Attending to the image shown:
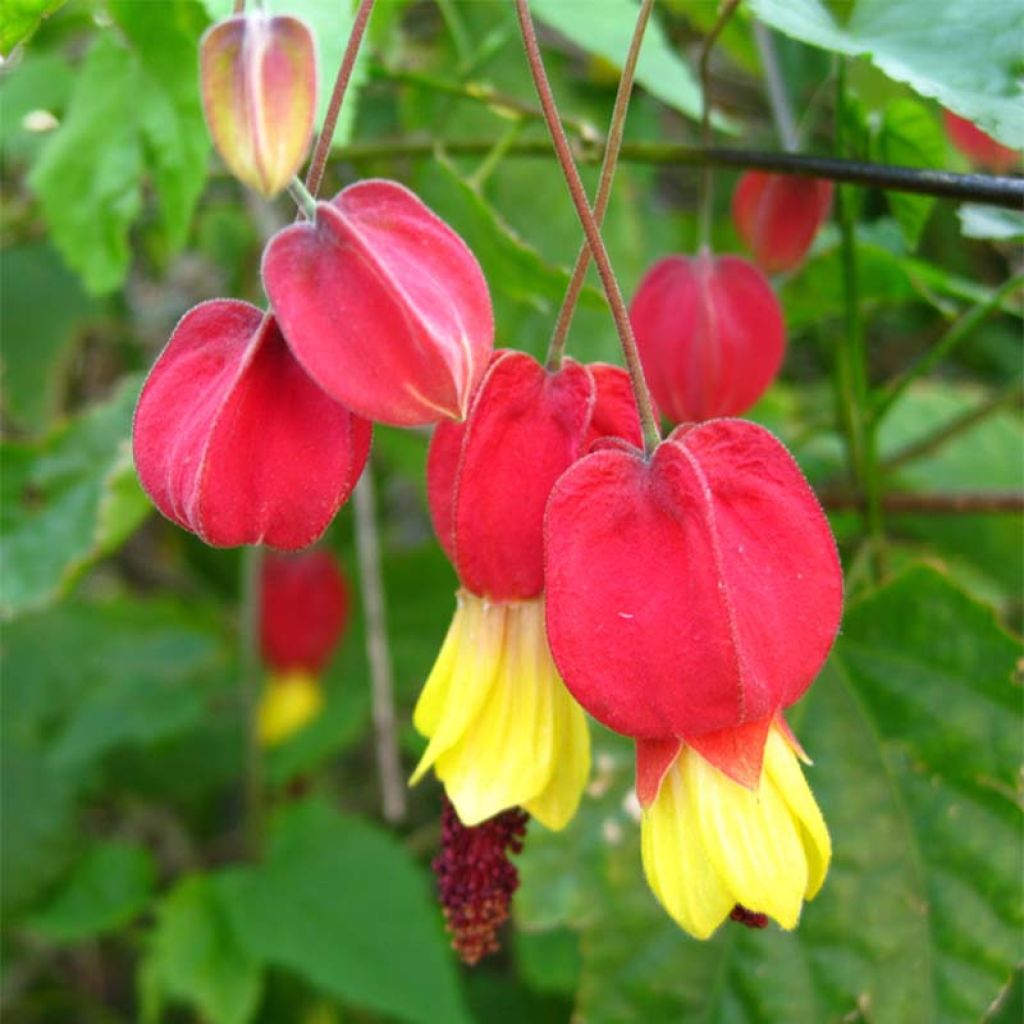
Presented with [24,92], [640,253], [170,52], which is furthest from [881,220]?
[24,92]

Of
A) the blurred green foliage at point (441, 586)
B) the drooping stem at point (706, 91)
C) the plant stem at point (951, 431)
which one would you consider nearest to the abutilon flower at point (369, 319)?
the blurred green foliage at point (441, 586)

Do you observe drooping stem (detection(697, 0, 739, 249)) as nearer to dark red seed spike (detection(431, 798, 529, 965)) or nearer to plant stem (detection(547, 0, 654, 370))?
plant stem (detection(547, 0, 654, 370))

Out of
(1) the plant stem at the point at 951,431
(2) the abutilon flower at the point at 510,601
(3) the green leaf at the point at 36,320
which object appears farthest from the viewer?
(3) the green leaf at the point at 36,320

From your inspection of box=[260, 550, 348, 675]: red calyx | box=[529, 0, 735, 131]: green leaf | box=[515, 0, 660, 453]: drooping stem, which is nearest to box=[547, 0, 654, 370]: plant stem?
box=[515, 0, 660, 453]: drooping stem

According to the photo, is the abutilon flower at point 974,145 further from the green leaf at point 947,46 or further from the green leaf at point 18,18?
the green leaf at point 18,18

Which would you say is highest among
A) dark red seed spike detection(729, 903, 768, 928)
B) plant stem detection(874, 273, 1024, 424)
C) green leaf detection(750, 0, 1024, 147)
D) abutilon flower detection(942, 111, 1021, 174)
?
green leaf detection(750, 0, 1024, 147)

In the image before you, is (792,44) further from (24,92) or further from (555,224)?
(24,92)

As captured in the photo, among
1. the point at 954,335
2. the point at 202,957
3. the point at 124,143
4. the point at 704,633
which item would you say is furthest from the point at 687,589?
the point at 202,957
